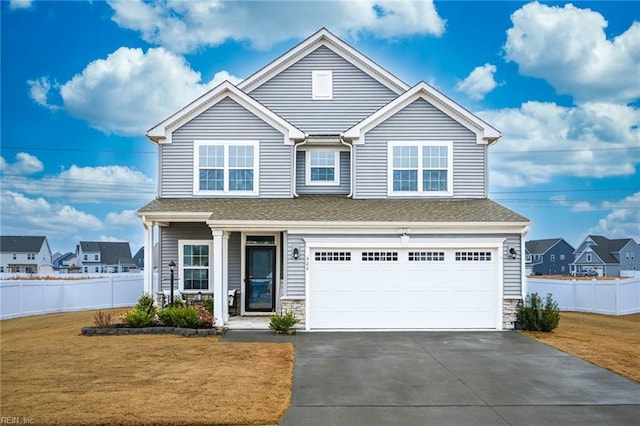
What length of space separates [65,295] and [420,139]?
53.1 feet

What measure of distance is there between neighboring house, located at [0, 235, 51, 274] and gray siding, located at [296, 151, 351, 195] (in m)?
65.1

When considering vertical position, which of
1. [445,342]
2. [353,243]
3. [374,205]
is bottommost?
[445,342]

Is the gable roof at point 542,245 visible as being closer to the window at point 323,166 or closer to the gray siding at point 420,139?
the gray siding at point 420,139

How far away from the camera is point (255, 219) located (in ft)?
54.3

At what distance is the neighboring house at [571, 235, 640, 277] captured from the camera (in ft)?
244

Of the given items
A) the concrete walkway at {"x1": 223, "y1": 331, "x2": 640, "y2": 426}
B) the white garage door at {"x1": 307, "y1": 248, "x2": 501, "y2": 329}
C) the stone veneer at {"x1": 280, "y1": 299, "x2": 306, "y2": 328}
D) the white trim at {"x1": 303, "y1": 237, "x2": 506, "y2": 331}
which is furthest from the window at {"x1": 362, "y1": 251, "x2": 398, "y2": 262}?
the concrete walkway at {"x1": 223, "y1": 331, "x2": 640, "y2": 426}

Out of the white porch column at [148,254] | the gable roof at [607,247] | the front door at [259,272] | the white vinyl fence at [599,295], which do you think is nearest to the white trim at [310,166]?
the front door at [259,272]

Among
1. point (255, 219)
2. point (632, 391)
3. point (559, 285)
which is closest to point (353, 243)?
point (255, 219)

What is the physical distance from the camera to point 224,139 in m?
19.2

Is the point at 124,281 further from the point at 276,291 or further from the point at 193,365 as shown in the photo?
the point at 193,365

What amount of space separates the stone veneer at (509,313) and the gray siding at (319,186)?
6442mm

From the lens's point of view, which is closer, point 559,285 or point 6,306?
point 6,306

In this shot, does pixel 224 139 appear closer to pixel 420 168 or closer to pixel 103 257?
pixel 420 168

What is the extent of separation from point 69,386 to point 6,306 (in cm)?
1335
